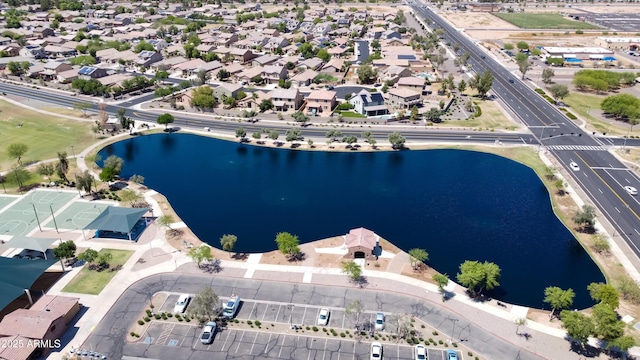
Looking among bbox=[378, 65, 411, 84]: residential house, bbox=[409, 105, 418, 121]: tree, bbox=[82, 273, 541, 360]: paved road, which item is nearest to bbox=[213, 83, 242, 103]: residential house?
bbox=[378, 65, 411, 84]: residential house

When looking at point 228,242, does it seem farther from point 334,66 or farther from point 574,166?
point 334,66

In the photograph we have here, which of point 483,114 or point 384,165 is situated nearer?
point 384,165

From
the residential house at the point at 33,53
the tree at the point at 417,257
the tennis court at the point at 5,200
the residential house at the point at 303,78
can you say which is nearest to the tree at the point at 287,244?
the tree at the point at 417,257

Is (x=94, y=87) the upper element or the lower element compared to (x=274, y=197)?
upper

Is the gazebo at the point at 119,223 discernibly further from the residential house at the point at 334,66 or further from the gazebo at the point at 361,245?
the residential house at the point at 334,66

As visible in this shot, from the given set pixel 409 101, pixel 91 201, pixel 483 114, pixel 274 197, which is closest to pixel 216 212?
pixel 274 197

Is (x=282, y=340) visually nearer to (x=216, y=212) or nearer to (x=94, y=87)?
(x=216, y=212)
